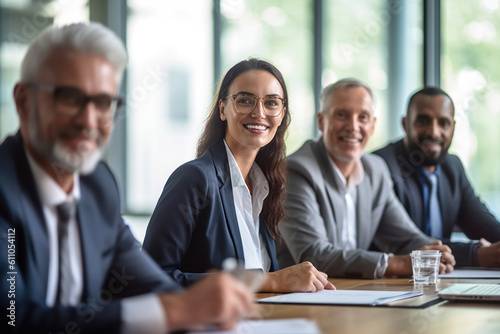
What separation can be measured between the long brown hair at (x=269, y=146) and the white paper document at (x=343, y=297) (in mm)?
607

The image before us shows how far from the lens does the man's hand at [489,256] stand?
10.2 feet

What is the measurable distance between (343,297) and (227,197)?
2.07ft

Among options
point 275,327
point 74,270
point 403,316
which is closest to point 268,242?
point 403,316

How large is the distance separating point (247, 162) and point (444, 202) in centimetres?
159

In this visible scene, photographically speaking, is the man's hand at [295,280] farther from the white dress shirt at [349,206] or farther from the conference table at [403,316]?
the white dress shirt at [349,206]

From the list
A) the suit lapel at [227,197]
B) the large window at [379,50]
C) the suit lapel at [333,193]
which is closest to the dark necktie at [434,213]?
the suit lapel at [333,193]

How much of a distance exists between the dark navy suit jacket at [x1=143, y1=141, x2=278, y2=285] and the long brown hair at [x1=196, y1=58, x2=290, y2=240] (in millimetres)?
241

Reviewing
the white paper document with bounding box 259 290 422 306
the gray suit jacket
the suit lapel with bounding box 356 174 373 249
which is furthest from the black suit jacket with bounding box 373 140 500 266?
the white paper document with bounding box 259 290 422 306

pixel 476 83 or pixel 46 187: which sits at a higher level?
pixel 476 83

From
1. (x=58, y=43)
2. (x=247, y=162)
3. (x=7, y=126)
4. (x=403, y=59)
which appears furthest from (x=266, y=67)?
(x=7, y=126)

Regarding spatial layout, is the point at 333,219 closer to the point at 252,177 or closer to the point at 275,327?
the point at 252,177

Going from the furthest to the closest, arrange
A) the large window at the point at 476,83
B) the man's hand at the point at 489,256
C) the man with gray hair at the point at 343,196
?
1. the large window at the point at 476,83
2. the man's hand at the point at 489,256
3. the man with gray hair at the point at 343,196

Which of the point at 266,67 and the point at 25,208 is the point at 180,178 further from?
the point at 25,208

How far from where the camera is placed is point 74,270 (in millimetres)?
1406
